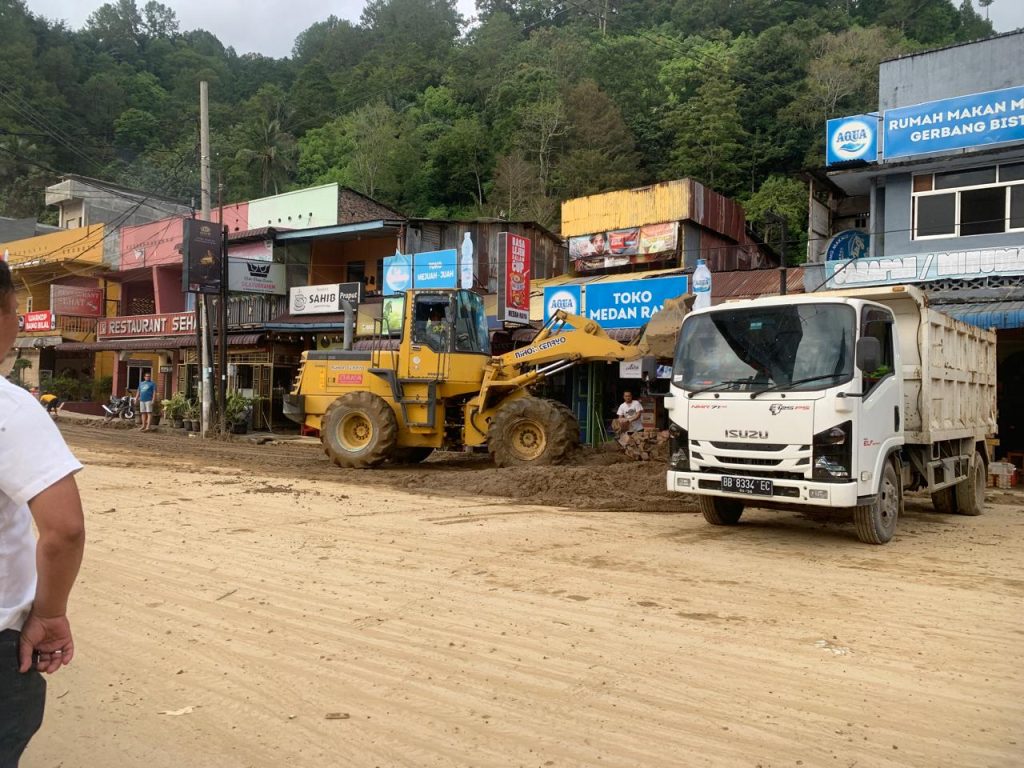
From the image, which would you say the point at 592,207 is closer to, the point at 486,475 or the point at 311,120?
the point at 486,475

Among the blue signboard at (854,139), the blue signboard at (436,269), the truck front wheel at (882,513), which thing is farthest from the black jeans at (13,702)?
the blue signboard at (436,269)

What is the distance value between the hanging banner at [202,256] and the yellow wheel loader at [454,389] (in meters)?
8.38

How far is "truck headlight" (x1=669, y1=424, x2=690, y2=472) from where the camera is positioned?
8.24 metres

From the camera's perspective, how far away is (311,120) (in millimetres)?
60750

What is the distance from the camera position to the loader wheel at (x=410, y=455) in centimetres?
1529

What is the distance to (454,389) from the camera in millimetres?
14000

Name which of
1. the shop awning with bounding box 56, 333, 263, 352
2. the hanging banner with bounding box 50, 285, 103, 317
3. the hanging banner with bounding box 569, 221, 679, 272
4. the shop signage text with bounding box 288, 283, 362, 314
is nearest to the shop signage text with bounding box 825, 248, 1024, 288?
the hanging banner with bounding box 569, 221, 679, 272

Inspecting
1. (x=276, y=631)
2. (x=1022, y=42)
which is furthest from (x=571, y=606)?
(x=1022, y=42)

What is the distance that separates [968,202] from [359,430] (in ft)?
45.2

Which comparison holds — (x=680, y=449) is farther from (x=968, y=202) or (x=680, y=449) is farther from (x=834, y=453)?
(x=968, y=202)

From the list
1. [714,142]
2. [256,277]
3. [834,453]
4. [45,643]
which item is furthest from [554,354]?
[714,142]

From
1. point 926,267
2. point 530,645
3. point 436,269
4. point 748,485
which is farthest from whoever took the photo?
point 436,269

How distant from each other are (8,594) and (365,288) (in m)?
26.9

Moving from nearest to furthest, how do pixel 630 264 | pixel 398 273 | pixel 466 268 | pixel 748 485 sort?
pixel 748 485
pixel 466 268
pixel 398 273
pixel 630 264
